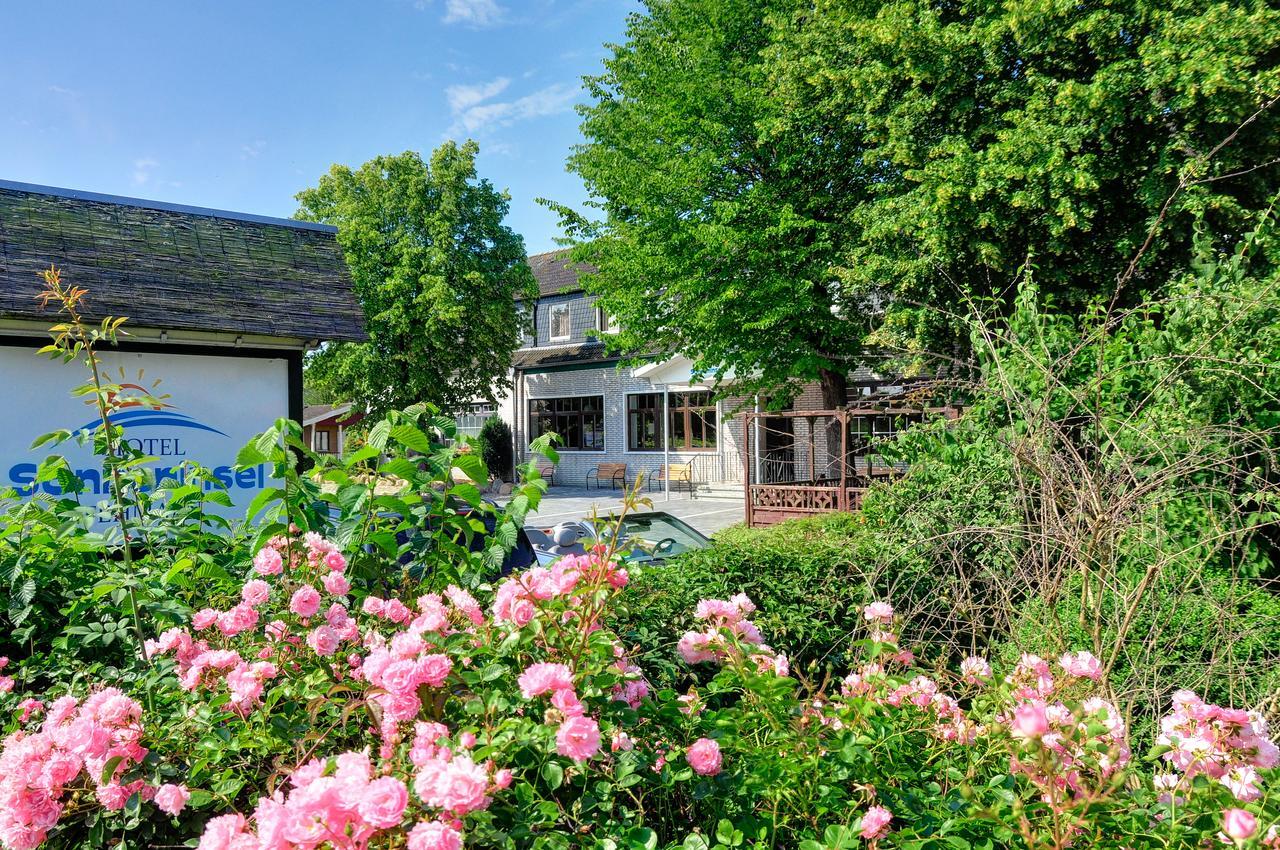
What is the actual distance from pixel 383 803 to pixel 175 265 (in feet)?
26.6

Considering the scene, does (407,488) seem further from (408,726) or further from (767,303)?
(767,303)

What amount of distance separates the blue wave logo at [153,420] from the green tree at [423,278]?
588 inches

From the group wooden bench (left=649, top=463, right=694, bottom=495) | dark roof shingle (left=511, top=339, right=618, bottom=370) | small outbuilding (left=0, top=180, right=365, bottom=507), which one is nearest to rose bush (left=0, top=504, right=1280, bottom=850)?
small outbuilding (left=0, top=180, right=365, bottom=507)

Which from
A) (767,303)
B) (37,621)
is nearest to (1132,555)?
(37,621)

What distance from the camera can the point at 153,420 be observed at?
7281 mm

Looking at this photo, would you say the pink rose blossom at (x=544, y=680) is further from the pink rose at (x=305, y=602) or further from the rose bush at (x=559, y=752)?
the pink rose at (x=305, y=602)

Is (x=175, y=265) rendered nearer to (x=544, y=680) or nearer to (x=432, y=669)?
(x=432, y=669)

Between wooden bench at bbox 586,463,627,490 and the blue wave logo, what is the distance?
17821 millimetres

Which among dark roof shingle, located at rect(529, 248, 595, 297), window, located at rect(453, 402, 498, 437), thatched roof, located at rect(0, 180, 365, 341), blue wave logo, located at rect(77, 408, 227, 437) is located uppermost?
dark roof shingle, located at rect(529, 248, 595, 297)

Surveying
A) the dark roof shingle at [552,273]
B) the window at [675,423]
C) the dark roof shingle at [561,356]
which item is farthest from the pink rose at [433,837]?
the dark roof shingle at [552,273]

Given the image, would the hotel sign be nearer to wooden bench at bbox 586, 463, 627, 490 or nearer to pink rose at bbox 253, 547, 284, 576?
pink rose at bbox 253, 547, 284, 576

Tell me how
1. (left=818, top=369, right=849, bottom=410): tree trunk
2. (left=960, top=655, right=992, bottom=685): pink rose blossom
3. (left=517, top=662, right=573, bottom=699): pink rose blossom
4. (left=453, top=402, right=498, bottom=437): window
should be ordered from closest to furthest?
(left=517, top=662, right=573, bottom=699): pink rose blossom < (left=960, top=655, right=992, bottom=685): pink rose blossom < (left=818, top=369, right=849, bottom=410): tree trunk < (left=453, top=402, right=498, bottom=437): window

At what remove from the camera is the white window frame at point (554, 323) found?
95.7ft

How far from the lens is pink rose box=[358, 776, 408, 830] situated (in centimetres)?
120
